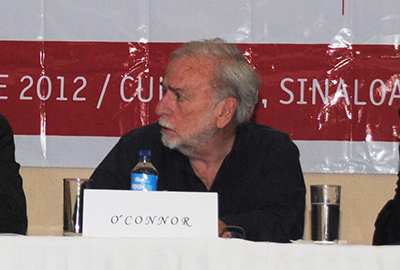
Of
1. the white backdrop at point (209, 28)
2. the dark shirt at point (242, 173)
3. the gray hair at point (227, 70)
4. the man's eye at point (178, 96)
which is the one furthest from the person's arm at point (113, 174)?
the white backdrop at point (209, 28)

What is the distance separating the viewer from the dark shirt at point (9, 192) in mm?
2365

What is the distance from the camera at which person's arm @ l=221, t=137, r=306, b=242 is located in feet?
7.09

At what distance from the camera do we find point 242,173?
249 cm

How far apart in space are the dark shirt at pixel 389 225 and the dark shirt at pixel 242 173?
0.80 feet

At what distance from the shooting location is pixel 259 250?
1.50 m

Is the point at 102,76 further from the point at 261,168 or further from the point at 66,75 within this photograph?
the point at 261,168

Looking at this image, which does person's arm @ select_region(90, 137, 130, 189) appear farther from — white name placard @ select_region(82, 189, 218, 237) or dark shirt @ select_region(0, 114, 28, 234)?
white name placard @ select_region(82, 189, 218, 237)

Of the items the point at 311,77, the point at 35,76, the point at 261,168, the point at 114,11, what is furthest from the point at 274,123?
the point at 35,76

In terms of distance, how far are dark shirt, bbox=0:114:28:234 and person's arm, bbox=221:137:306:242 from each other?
2.31 feet

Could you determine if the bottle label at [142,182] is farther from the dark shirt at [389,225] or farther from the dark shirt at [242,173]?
the dark shirt at [389,225]

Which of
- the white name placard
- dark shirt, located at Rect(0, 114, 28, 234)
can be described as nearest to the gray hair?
dark shirt, located at Rect(0, 114, 28, 234)

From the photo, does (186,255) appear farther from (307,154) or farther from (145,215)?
(307,154)

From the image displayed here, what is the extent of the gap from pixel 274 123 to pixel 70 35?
92 cm

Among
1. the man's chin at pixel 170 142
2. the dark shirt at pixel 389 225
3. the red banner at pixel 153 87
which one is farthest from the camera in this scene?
the red banner at pixel 153 87
